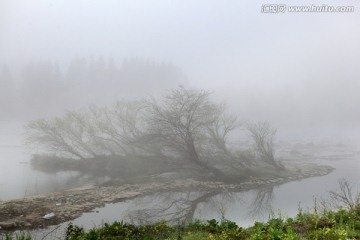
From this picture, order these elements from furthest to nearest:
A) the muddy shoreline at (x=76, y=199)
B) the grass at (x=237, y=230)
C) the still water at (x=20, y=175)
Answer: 1. the still water at (x=20, y=175)
2. the muddy shoreline at (x=76, y=199)
3. the grass at (x=237, y=230)

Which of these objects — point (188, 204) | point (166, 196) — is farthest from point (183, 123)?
point (188, 204)

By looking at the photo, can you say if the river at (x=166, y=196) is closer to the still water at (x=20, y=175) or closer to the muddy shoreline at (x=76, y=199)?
the still water at (x=20, y=175)

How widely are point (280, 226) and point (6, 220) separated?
9.09 meters

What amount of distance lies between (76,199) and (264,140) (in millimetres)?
15419

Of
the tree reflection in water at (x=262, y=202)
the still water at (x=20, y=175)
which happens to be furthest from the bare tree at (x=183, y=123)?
the still water at (x=20, y=175)

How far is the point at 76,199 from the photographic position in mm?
13867

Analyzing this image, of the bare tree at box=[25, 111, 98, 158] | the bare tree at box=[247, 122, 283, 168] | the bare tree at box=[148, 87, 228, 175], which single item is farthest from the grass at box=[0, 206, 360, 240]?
the bare tree at box=[247, 122, 283, 168]

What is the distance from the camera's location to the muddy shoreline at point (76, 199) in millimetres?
11031

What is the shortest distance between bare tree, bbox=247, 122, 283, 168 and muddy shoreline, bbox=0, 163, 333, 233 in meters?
2.36

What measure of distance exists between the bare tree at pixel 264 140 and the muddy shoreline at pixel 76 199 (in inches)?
92.8

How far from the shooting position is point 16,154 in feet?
61.8

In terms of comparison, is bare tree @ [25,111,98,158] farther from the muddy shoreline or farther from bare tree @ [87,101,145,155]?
the muddy shoreline

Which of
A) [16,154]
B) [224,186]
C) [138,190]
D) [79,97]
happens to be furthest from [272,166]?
[16,154]

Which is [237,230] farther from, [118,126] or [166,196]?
[118,126]
